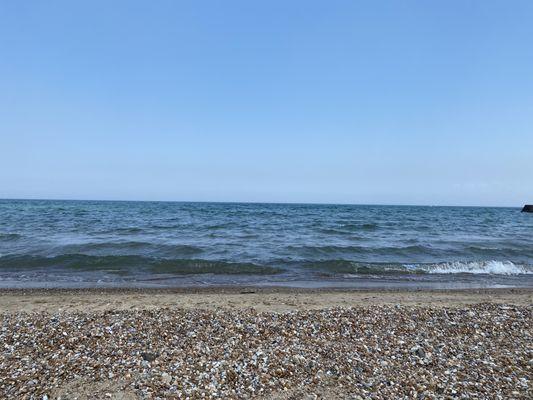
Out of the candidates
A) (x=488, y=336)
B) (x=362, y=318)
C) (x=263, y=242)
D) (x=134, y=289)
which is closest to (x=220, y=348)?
(x=362, y=318)

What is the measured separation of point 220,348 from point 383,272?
9.50 metres

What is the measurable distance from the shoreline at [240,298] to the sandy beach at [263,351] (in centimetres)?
13

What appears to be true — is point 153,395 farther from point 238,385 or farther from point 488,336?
point 488,336

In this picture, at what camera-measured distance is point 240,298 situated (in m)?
8.55

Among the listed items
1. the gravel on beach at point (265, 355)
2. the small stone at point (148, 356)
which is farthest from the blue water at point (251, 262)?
the small stone at point (148, 356)

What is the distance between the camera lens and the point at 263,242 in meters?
18.9

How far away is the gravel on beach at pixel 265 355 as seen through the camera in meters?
4.11

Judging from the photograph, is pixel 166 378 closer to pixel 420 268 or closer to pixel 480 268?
pixel 420 268

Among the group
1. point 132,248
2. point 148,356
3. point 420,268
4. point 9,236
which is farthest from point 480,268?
point 9,236

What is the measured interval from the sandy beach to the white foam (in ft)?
21.5

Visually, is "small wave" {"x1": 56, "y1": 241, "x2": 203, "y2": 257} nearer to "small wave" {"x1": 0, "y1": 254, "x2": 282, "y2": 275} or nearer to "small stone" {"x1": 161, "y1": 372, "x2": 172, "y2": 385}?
"small wave" {"x1": 0, "y1": 254, "x2": 282, "y2": 275}

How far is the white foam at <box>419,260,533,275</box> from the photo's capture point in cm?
1363

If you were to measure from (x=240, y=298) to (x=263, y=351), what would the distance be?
3.63 m

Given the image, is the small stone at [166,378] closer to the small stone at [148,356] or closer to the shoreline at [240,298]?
the small stone at [148,356]
